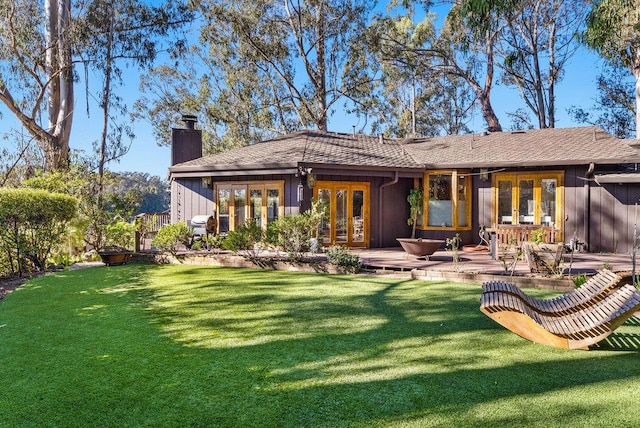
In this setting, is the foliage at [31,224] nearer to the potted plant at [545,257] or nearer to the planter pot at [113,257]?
the planter pot at [113,257]

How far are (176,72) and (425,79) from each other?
14.7 meters

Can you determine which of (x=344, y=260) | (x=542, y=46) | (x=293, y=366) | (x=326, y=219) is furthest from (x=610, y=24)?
(x=542, y=46)

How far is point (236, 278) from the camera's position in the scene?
8.32 metres

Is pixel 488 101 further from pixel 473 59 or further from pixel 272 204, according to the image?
pixel 272 204

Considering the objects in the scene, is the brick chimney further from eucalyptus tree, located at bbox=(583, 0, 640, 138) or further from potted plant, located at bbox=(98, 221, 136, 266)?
eucalyptus tree, located at bbox=(583, 0, 640, 138)

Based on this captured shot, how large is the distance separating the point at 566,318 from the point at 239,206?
9893 mm

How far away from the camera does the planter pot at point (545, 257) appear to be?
7.51 m

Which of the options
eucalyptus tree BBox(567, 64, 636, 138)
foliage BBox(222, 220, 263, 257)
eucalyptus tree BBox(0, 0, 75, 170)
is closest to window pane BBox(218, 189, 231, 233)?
foliage BBox(222, 220, 263, 257)

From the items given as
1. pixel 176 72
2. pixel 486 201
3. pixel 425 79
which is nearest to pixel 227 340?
pixel 486 201

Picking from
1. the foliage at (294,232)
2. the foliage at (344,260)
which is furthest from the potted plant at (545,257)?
the foliage at (294,232)

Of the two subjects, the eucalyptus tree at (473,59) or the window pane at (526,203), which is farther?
the eucalyptus tree at (473,59)

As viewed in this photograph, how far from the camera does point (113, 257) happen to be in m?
10.3

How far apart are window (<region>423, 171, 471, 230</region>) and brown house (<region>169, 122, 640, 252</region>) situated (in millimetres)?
29

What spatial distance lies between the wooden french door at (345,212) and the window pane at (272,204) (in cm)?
115
